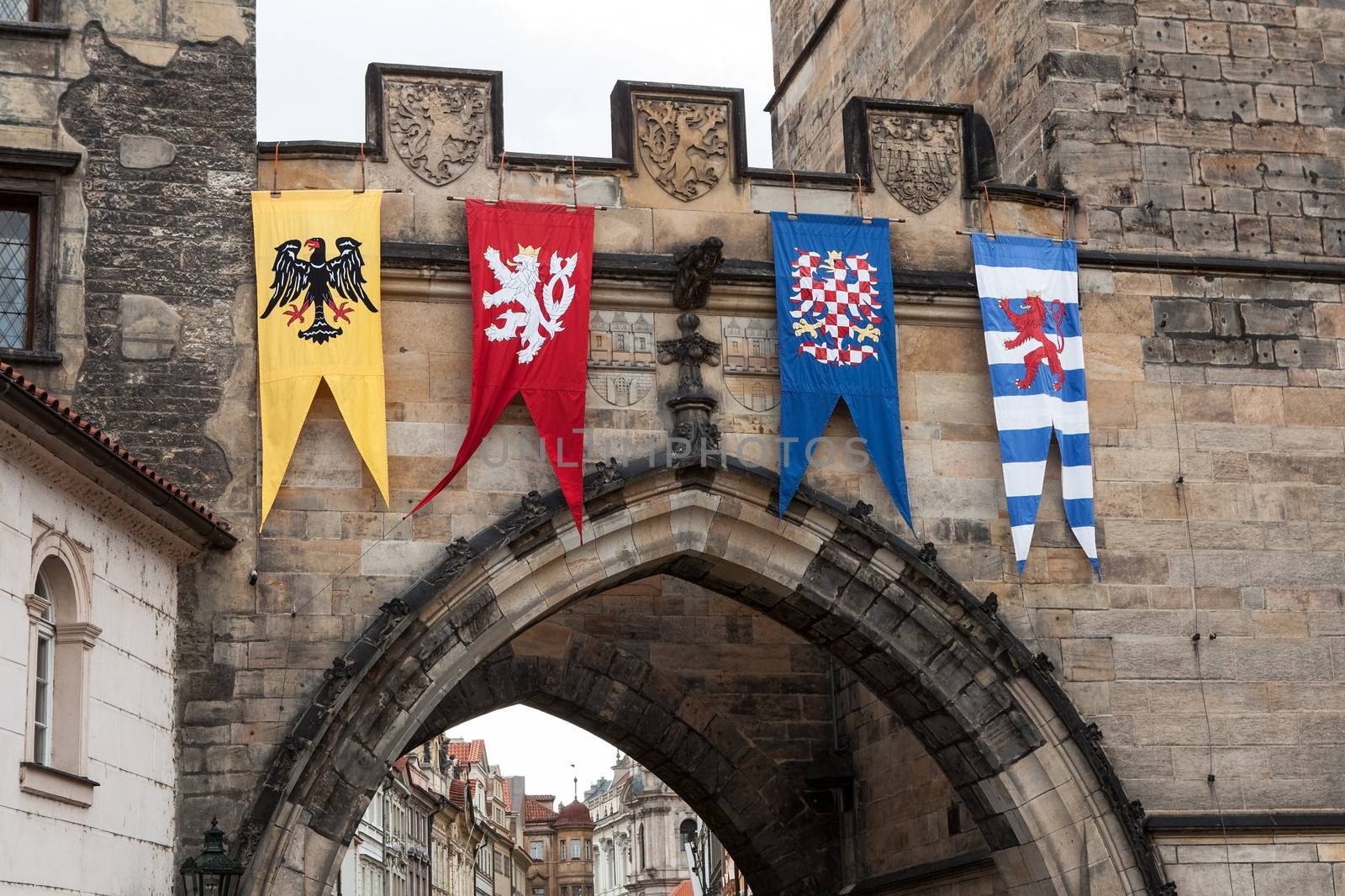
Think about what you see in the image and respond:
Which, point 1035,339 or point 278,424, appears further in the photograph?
point 1035,339

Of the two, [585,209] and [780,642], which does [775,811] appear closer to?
[780,642]

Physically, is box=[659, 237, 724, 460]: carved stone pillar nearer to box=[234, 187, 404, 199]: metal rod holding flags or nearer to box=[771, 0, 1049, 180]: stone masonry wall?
box=[234, 187, 404, 199]: metal rod holding flags

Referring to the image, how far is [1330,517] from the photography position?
42.6ft

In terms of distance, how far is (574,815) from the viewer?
318 feet

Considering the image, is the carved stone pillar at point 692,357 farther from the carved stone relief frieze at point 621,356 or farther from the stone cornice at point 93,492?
the stone cornice at point 93,492

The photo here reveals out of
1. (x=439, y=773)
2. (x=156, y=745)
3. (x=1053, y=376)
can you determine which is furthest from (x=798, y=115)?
(x=439, y=773)

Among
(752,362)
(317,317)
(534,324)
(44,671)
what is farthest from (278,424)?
(752,362)

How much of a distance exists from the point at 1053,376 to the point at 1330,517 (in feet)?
7.00

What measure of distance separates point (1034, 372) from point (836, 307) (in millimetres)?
1388

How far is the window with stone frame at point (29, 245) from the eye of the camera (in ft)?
37.7

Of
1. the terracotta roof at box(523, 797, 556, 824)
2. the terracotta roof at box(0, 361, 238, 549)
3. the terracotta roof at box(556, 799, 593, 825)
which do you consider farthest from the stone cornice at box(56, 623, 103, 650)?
the terracotta roof at box(556, 799, 593, 825)

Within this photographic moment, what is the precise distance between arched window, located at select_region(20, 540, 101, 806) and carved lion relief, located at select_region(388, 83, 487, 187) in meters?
3.69

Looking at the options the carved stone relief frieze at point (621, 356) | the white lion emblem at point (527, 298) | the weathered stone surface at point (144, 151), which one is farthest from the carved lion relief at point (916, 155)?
the weathered stone surface at point (144, 151)

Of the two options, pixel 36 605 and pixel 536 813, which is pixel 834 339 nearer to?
pixel 36 605
